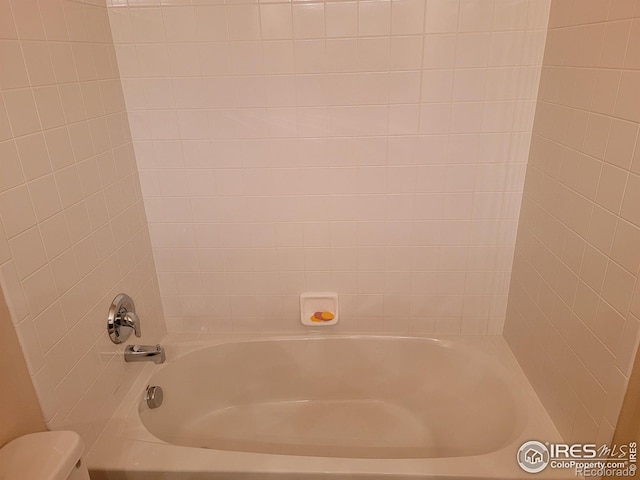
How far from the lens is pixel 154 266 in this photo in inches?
74.4

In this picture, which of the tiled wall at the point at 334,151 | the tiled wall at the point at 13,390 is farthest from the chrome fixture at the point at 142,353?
the tiled wall at the point at 13,390

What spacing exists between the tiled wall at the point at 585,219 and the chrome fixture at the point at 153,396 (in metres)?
1.39

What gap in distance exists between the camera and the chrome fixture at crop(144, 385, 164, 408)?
1667 millimetres

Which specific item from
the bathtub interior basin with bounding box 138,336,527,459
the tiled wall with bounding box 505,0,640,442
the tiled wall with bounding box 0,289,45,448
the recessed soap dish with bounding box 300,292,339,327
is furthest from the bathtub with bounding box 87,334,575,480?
the tiled wall with bounding box 0,289,45,448

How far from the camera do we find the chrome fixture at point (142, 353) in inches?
63.7

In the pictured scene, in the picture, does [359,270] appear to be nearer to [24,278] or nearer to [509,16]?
[509,16]

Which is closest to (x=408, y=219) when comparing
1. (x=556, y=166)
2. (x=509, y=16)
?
(x=556, y=166)

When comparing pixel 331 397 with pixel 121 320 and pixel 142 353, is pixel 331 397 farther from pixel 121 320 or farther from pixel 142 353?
pixel 121 320

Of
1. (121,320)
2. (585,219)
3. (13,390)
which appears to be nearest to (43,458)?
(13,390)

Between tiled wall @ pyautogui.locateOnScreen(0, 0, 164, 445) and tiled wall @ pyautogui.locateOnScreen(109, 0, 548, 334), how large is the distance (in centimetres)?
20

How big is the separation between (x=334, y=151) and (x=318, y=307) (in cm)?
67

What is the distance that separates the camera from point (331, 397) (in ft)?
6.64

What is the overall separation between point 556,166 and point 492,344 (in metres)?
0.80

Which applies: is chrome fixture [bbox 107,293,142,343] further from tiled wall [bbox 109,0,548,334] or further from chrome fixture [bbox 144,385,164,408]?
tiled wall [bbox 109,0,548,334]
